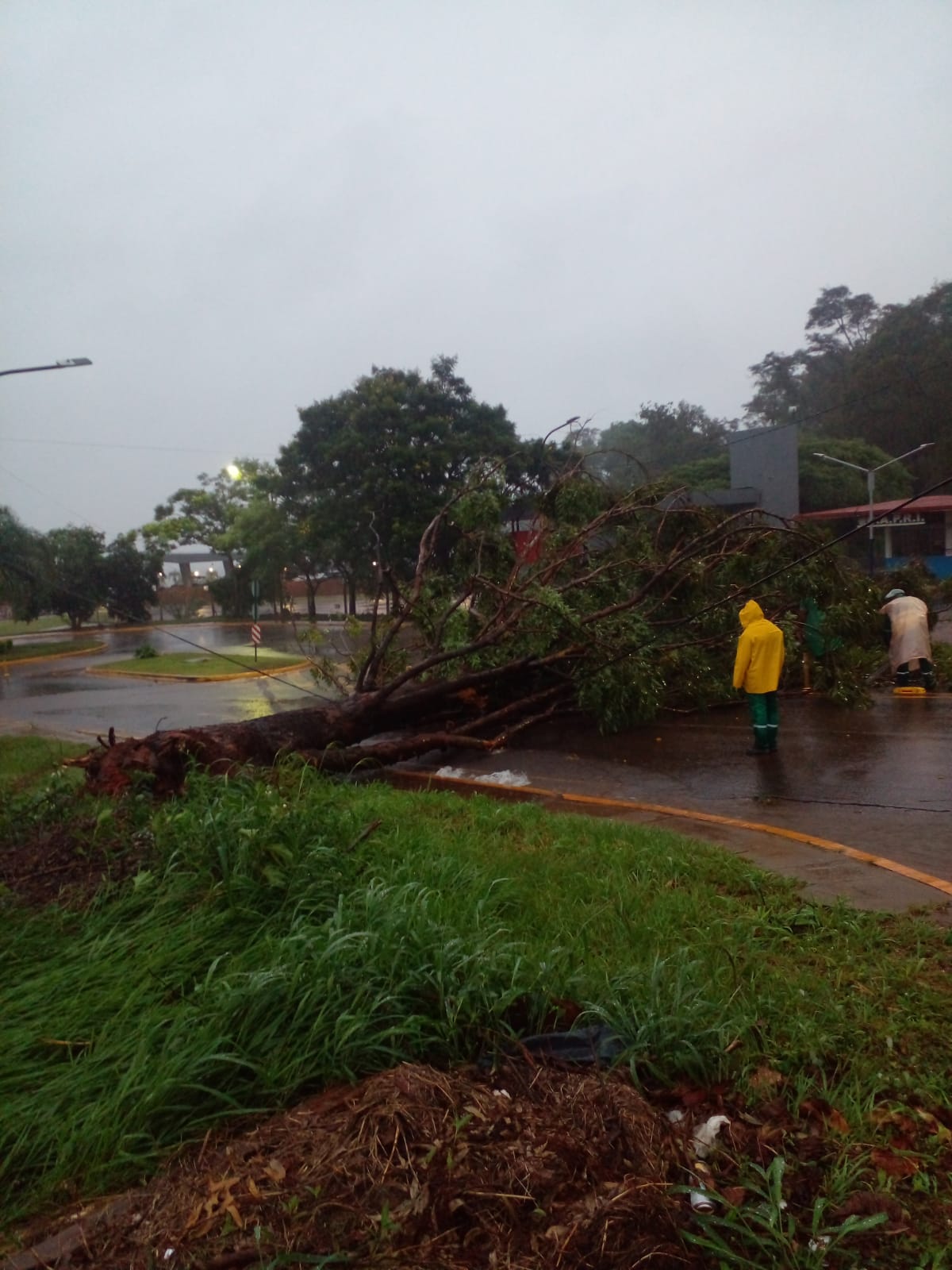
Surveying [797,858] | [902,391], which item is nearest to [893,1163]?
[797,858]

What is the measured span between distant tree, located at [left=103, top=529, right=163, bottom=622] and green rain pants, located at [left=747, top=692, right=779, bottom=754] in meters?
37.9

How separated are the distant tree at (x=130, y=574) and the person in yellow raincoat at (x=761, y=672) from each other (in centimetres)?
3776

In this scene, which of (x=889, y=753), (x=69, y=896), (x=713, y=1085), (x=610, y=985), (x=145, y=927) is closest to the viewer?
(x=713, y=1085)

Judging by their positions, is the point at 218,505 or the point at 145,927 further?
the point at 218,505

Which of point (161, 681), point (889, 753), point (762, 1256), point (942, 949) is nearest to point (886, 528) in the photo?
point (161, 681)

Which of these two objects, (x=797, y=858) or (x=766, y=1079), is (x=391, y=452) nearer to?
(x=797, y=858)

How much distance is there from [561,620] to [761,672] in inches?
80.6

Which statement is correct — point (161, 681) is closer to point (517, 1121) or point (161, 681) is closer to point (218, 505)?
point (517, 1121)

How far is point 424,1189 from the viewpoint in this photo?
2268 mm

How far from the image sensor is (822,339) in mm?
56344

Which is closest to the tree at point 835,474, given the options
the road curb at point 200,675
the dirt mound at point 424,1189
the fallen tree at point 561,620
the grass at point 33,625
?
the road curb at point 200,675

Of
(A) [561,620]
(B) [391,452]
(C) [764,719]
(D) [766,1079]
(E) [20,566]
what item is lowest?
(D) [766,1079]

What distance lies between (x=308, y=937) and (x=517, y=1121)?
1110mm

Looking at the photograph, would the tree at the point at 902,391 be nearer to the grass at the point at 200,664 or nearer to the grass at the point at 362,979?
the grass at the point at 200,664
